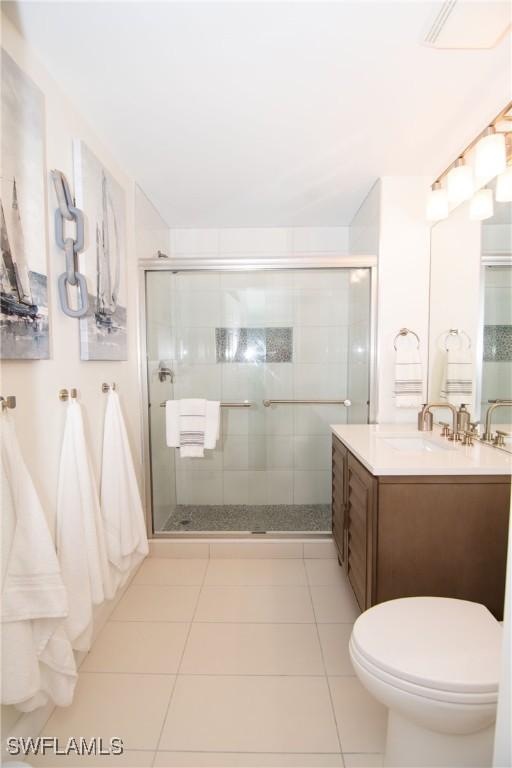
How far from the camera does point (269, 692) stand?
139 cm

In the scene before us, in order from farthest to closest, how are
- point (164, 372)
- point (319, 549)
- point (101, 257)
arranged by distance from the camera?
point (164, 372), point (319, 549), point (101, 257)

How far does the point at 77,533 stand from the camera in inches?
53.3

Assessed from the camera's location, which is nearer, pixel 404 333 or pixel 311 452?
pixel 404 333

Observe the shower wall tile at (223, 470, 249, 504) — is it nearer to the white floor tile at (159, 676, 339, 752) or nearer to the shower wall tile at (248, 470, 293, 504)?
the shower wall tile at (248, 470, 293, 504)

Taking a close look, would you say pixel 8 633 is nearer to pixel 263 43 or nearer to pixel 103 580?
pixel 103 580

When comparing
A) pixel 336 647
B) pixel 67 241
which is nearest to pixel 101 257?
pixel 67 241

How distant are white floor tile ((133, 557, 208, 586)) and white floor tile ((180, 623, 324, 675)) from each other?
420 millimetres

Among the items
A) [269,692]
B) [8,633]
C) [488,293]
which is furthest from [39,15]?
[269,692]

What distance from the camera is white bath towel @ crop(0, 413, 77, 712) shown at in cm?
100

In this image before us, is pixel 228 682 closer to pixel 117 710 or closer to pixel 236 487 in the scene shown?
pixel 117 710

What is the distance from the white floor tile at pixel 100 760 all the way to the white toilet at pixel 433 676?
2.45 feet

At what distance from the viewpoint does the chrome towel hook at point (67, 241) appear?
1.33m

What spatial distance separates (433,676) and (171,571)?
1700 mm

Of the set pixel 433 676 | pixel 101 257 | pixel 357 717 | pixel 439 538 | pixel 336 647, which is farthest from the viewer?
pixel 101 257
